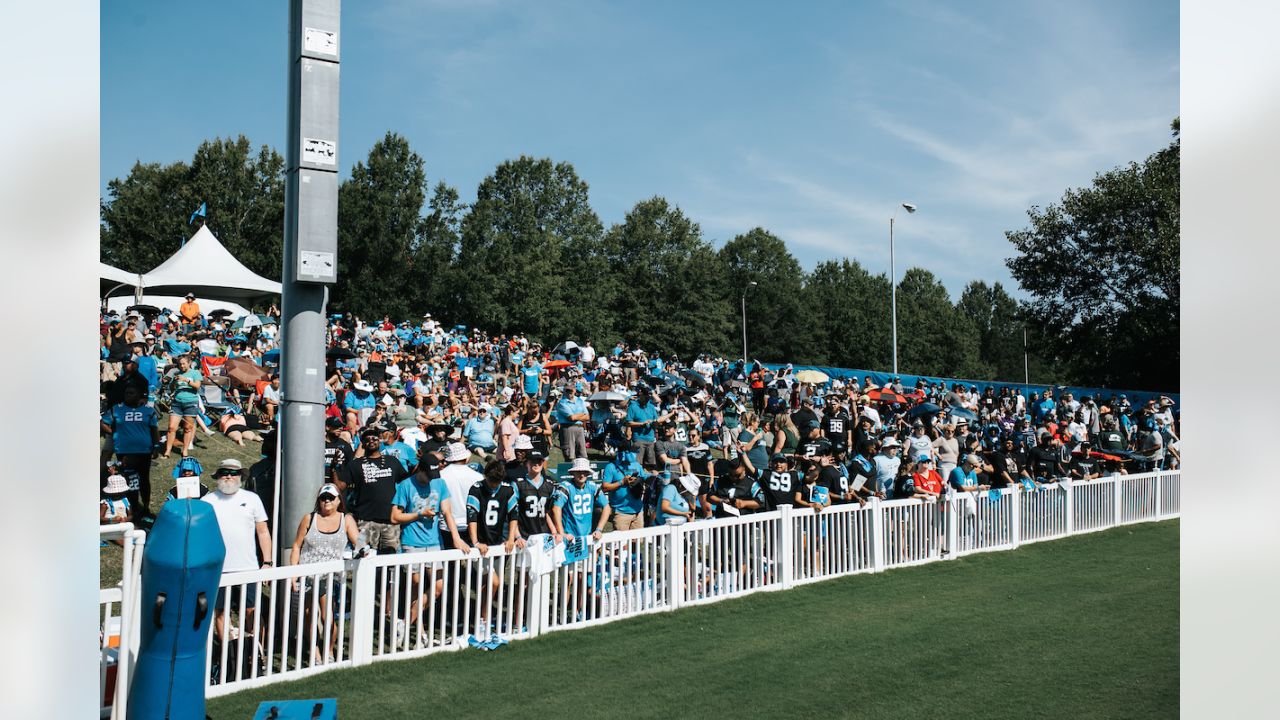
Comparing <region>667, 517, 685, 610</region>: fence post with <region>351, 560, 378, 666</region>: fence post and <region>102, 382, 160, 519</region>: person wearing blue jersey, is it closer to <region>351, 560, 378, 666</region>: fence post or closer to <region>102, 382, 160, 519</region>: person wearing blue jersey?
<region>351, 560, 378, 666</region>: fence post

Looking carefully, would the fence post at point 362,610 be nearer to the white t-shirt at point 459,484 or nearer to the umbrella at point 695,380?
the white t-shirt at point 459,484

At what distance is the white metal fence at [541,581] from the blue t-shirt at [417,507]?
1.16 ft

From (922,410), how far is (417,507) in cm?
1643

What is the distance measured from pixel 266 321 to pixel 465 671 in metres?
20.6

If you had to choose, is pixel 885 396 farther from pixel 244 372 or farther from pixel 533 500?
pixel 533 500

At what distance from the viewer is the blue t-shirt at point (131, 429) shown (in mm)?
10289

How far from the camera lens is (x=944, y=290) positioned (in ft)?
341

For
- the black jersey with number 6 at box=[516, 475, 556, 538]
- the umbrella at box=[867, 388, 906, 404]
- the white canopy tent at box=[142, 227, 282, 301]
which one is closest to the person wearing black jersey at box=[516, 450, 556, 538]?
the black jersey with number 6 at box=[516, 475, 556, 538]

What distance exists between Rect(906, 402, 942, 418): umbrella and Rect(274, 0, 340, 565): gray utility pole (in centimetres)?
1698

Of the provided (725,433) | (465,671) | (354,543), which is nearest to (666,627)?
(465,671)

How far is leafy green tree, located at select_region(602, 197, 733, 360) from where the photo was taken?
6531 cm

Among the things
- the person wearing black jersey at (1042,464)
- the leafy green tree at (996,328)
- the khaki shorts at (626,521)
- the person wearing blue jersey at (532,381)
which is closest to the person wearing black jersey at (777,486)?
the khaki shorts at (626,521)
